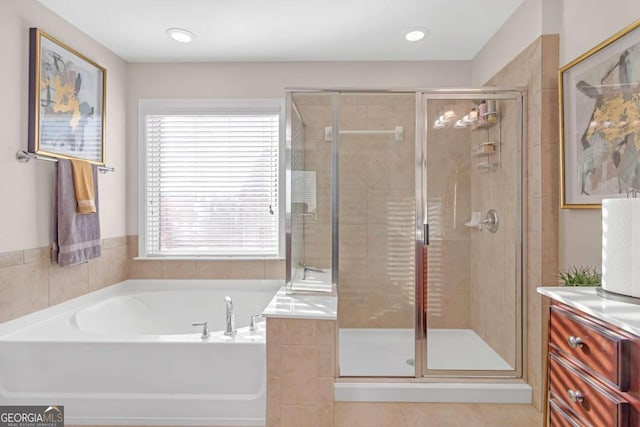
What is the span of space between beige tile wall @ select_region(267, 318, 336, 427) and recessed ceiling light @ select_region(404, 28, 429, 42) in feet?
6.60

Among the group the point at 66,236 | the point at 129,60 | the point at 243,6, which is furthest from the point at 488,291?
the point at 129,60

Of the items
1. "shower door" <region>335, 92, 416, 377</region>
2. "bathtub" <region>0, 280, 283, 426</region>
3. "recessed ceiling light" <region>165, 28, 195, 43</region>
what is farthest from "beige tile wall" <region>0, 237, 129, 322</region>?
"shower door" <region>335, 92, 416, 377</region>

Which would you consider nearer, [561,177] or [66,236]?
[561,177]

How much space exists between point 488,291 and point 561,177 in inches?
35.8

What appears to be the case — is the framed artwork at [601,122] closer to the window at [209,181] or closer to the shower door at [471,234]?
the shower door at [471,234]

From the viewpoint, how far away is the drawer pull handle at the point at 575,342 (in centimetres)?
119

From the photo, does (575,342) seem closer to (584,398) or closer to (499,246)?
(584,398)

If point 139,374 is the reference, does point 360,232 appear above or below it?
above

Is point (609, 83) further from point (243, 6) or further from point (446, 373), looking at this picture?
point (243, 6)

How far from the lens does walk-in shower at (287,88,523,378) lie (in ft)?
7.77

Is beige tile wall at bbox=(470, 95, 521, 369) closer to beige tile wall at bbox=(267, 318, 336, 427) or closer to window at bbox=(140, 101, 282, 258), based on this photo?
beige tile wall at bbox=(267, 318, 336, 427)

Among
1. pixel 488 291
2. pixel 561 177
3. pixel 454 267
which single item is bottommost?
pixel 488 291

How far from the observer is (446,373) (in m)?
2.35

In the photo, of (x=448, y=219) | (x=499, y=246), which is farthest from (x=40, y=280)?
(x=499, y=246)
